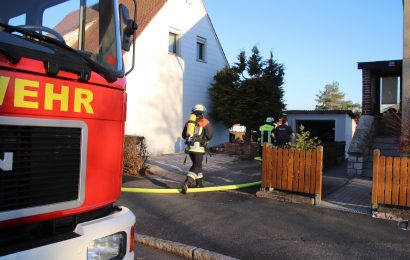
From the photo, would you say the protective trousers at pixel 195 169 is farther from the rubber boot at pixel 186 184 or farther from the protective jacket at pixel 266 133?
the protective jacket at pixel 266 133

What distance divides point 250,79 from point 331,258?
50.2 feet

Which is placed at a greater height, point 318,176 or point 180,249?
point 318,176

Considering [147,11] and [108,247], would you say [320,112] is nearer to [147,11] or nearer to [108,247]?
[147,11]

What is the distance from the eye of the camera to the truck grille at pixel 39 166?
228 centimetres

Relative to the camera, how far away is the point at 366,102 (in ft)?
42.7

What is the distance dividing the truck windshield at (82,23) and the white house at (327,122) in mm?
18675

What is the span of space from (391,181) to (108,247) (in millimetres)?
5550

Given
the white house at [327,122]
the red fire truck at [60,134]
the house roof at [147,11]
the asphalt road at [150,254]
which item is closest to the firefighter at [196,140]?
the asphalt road at [150,254]

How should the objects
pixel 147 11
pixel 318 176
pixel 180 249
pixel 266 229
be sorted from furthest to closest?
pixel 147 11
pixel 318 176
pixel 266 229
pixel 180 249

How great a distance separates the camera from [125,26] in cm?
344

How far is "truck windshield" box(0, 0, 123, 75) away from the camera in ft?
9.79

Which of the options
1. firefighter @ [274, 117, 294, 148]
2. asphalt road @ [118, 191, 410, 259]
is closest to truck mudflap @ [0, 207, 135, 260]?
asphalt road @ [118, 191, 410, 259]

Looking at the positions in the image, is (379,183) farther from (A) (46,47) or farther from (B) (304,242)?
(A) (46,47)

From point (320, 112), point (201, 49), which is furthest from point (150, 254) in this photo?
point (320, 112)
